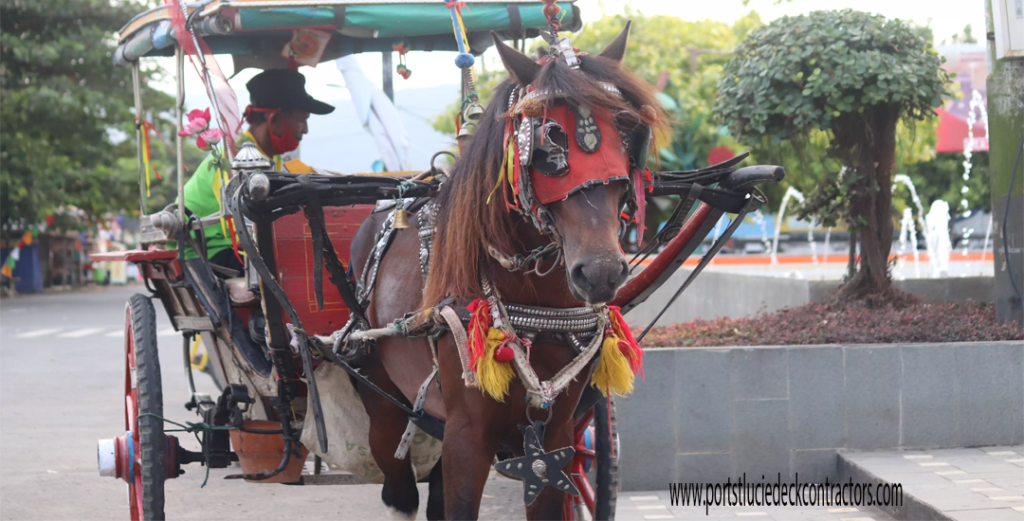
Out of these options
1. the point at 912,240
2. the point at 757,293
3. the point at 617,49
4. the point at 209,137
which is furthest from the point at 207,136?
the point at 912,240

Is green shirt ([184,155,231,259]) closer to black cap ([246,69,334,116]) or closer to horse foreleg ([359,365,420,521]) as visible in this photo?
black cap ([246,69,334,116])

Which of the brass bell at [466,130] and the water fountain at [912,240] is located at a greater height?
the brass bell at [466,130]

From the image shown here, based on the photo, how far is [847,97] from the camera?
242 inches

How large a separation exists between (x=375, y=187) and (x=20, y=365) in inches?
397

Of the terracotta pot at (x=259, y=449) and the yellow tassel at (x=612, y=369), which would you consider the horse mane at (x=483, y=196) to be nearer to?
the yellow tassel at (x=612, y=369)

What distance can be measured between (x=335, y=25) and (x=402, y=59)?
0.80 metres

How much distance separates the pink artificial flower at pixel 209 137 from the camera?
4043 millimetres

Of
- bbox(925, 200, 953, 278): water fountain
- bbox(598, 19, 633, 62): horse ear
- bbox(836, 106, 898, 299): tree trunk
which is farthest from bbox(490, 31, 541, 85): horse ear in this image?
bbox(925, 200, 953, 278): water fountain

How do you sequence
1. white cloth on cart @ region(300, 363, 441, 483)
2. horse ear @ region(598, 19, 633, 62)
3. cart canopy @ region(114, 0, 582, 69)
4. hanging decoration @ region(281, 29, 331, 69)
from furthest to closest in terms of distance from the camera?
1. hanging decoration @ region(281, 29, 331, 69)
2. cart canopy @ region(114, 0, 582, 69)
3. white cloth on cart @ region(300, 363, 441, 483)
4. horse ear @ region(598, 19, 633, 62)

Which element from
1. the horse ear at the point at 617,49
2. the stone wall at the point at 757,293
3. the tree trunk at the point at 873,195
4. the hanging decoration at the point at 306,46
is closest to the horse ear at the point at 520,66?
the horse ear at the point at 617,49

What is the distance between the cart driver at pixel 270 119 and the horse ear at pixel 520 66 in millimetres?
2295

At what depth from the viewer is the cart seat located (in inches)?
160

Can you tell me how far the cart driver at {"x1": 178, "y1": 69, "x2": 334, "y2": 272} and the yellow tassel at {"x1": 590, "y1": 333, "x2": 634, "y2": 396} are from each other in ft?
7.67

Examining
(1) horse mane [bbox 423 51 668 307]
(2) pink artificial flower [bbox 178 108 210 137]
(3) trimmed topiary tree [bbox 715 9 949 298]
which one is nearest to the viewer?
(1) horse mane [bbox 423 51 668 307]
